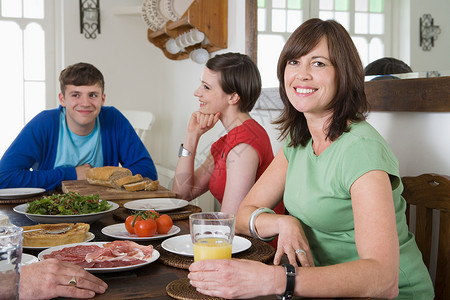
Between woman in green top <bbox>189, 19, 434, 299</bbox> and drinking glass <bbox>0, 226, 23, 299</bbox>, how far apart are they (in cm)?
34

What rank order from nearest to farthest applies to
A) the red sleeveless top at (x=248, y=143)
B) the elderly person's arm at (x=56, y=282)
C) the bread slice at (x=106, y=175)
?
the elderly person's arm at (x=56, y=282), the red sleeveless top at (x=248, y=143), the bread slice at (x=106, y=175)

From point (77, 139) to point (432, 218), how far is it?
1.80m

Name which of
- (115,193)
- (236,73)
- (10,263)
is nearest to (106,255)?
(10,263)

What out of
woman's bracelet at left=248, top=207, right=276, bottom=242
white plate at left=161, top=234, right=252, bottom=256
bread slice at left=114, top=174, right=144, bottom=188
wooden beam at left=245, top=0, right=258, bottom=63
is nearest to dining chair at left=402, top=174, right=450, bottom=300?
woman's bracelet at left=248, top=207, right=276, bottom=242

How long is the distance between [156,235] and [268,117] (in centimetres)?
147

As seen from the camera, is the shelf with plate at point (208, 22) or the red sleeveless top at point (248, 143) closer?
the red sleeveless top at point (248, 143)

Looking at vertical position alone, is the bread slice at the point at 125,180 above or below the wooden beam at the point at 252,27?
below

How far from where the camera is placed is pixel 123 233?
144 centimetres

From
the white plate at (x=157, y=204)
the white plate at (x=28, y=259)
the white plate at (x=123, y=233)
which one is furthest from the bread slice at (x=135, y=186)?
the white plate at (x=28, y=259)

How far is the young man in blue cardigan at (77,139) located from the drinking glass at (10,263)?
5.48ft

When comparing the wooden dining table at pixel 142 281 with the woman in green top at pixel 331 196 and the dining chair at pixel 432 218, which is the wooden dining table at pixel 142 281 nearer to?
the woman in green top at pixel 331 196

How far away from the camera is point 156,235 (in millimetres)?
1418

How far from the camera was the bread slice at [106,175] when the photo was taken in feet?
7.01

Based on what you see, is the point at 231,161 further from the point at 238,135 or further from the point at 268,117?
the point at 268,117
